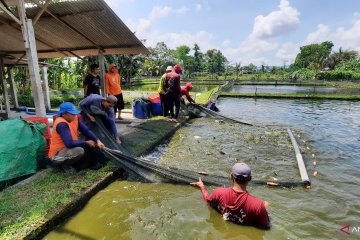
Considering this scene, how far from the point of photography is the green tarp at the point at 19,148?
4.36 metres

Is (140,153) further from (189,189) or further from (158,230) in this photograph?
(158,230)

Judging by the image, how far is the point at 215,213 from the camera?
408cm

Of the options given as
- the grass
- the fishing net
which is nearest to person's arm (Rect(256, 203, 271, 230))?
the fishing net

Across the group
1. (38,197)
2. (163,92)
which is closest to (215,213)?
(38,197)

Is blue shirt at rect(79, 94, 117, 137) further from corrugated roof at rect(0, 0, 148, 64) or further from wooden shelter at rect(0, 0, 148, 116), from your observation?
corrugated roof at rect(0, 0, 148, 64)

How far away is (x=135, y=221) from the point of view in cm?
386

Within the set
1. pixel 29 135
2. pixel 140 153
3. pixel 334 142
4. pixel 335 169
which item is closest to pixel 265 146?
pixel 335 169

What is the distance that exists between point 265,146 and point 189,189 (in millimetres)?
3870

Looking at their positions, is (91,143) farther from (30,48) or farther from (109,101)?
(30,48)

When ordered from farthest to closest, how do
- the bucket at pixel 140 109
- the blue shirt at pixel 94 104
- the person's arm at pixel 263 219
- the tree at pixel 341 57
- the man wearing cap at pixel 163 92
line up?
the tree at pixel 341 57
the bucket at pixel 140 109
the man wearing cap at pixel 163 92
the blue shirt at pixel 94 104
the person's arm at pixel 263 219

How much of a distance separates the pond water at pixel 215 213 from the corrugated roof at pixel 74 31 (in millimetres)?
3722

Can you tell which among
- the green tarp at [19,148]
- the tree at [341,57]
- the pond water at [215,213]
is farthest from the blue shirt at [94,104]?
the tree at [341,57]

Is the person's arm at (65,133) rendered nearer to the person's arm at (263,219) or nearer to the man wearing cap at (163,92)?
the person's arm at (263,219)

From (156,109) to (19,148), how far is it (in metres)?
7.16
